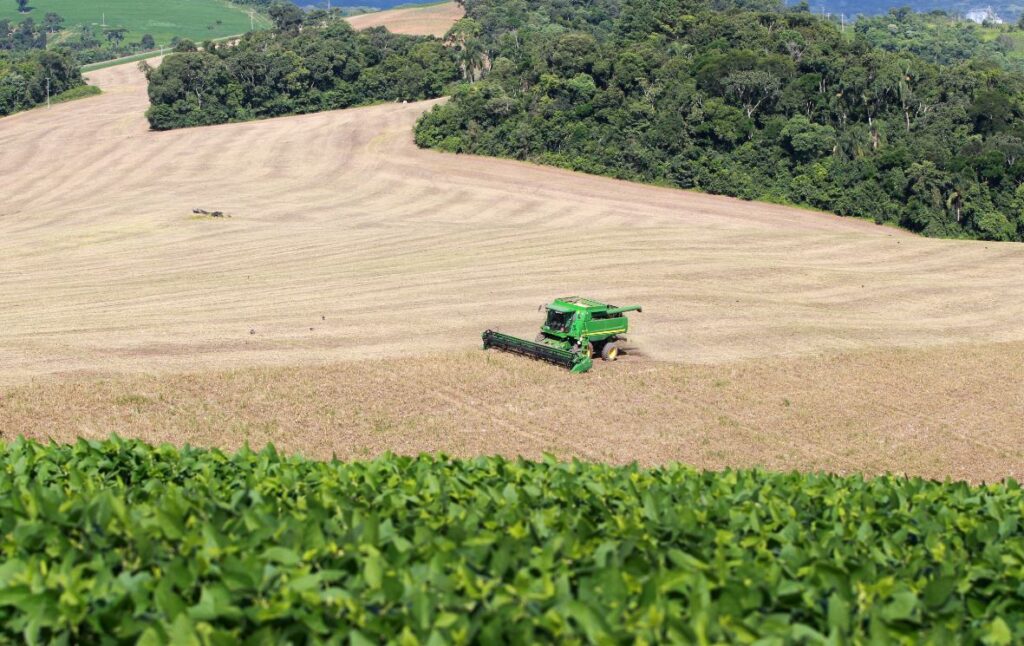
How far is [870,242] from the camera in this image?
6788cm

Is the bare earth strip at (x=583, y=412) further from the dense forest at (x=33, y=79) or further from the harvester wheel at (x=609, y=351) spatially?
the dense forest at (x=33, y=79)

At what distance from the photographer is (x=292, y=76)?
117375 mm

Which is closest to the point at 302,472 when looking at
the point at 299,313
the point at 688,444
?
the point at 688,444

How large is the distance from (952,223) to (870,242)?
38.3ft

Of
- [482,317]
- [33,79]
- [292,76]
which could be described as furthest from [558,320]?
[33,79]

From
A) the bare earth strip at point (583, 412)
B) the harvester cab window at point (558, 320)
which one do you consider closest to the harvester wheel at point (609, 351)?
the bare earth strip at point (583, 412)

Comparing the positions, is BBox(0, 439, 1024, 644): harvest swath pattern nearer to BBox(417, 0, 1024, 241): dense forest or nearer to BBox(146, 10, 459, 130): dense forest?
BBox(417, 0, 1024, 241): dense forest

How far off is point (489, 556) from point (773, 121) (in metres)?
79.8

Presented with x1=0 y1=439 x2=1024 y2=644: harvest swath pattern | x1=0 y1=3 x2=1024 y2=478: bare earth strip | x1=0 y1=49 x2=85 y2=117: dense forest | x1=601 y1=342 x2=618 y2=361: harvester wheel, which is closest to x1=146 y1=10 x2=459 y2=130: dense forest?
x1=0 y1=49 x2=85 y2=117: dense forest

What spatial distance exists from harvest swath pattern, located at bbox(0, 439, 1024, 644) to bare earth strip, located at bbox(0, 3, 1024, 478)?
13251mm

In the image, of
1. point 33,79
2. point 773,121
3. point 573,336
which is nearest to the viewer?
point 573,336

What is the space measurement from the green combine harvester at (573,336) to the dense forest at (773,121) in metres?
44.7

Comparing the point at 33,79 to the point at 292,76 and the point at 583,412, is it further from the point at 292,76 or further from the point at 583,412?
the point at 583,412

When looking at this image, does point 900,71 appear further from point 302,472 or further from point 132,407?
point 302,472
